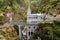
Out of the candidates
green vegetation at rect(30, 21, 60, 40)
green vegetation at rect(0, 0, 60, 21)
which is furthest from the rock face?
green vegetation at rect(0, 0, 60, 21)

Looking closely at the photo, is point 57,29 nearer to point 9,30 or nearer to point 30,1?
point 9,30

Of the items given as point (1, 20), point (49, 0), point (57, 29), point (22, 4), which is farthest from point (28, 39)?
point (22, 4)

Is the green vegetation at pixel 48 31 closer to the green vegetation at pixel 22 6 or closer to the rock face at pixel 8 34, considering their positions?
the rock face at pixel 8 34

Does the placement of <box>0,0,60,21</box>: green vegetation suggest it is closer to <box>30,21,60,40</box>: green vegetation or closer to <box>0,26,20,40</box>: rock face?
<box>30,21,60,40</box>: green vegetation

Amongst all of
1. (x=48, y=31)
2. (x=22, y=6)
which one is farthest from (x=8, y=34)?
(x=22, y=6)

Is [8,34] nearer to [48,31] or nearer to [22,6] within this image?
[48,31]
